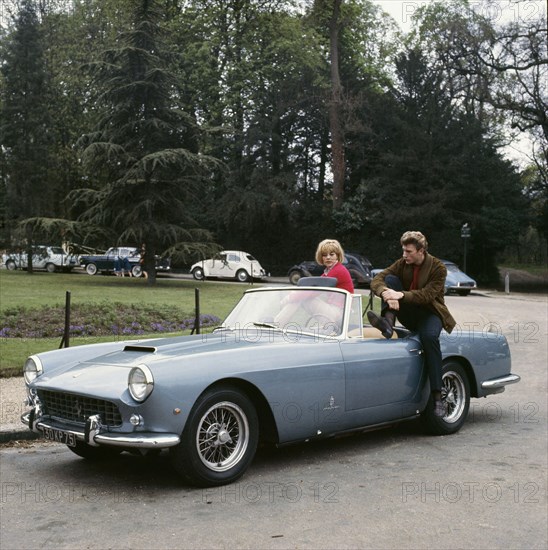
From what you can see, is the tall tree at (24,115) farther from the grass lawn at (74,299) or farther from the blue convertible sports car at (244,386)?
the blue convertible sports car at (244,386)

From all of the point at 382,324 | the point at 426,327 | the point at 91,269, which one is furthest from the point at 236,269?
the point at 382,324

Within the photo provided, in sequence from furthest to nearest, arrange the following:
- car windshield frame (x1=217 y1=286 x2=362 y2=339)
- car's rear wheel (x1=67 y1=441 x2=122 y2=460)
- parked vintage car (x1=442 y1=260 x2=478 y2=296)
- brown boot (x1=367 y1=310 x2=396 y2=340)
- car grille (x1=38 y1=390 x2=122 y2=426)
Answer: parked vintage car (x1=442 y1=260 x2=478 y2=296)
brown boot (x1=367 y1=310 x2=396 y2=340)
car windshield frame (x1=217 y1=286 x2=362 y2=339)
car's rear wheel (x1=67 y1=441 x2=122 y2=460)
car grille (x1=38 y1=390 x2=122 y2=426)

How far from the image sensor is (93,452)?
6328 millimetres

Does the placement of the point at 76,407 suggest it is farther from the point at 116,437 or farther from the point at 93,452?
the point at 93,452

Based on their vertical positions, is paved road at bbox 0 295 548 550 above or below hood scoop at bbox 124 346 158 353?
below

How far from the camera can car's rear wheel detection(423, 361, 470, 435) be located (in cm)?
724

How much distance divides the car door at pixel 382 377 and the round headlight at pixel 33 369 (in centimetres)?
260

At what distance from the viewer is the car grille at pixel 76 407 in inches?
210

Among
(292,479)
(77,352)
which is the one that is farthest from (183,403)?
(77,352)

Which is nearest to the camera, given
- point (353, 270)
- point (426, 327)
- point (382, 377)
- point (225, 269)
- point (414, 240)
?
point (382, 377)

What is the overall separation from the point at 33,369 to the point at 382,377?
305 centimetres

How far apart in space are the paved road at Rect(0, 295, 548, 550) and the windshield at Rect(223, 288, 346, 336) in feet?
3.69

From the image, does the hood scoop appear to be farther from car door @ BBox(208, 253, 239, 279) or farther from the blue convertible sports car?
car door @ BBox(208, 253, 239, 279)

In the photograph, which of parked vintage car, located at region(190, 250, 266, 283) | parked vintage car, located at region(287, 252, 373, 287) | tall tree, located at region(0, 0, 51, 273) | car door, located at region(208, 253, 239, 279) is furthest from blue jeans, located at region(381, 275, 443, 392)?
tall tree, located at region(0, 0, 51, 273)
